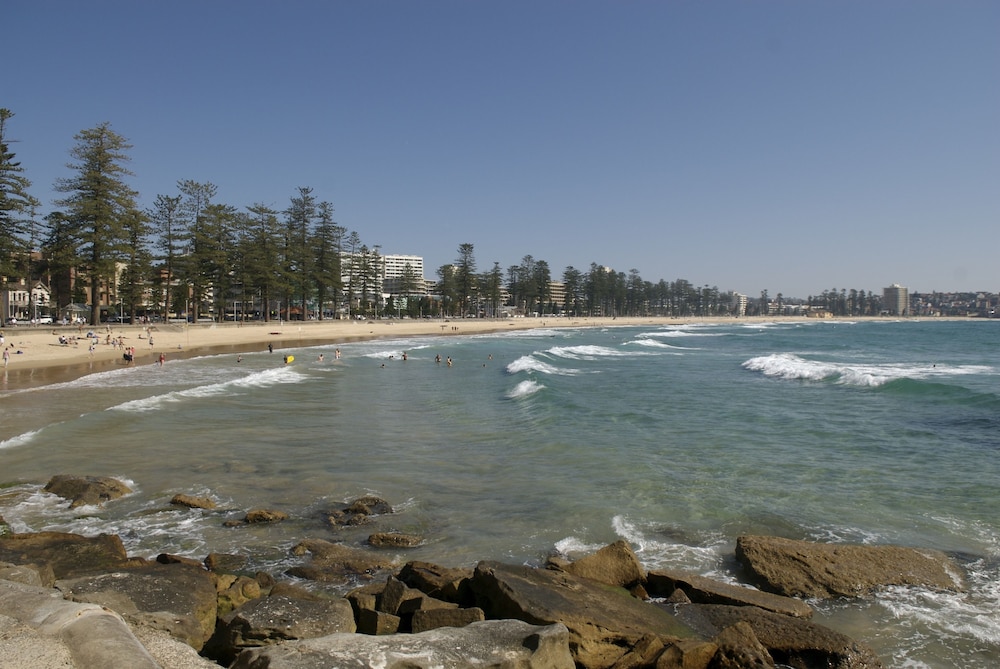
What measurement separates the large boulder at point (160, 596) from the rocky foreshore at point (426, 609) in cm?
2

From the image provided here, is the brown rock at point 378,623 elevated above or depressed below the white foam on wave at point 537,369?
above

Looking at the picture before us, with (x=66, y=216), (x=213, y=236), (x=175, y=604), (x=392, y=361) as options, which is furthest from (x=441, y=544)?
(x=213, y=236)

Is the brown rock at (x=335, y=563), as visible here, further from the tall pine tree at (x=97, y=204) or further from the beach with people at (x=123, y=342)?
the tall pine tree at (x=97, y=204)

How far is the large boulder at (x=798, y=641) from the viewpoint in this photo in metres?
4.67

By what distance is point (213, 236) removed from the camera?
54969 mm

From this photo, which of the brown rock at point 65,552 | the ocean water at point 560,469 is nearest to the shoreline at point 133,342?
the ocean water at point 560,469

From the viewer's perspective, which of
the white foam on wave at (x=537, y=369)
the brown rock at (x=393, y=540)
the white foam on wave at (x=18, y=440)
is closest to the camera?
the brown rock at (x=393, y=540)

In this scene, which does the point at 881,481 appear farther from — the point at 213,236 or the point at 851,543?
the point at 213,236

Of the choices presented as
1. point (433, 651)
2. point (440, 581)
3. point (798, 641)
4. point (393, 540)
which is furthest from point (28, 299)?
point (798, 641)

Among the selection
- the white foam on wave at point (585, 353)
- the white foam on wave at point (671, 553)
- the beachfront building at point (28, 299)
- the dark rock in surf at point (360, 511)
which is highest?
the beachfront building at point (28, 299)

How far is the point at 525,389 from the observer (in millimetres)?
22203

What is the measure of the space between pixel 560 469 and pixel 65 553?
7558mm

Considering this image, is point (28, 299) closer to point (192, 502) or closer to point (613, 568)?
point (192, 502)

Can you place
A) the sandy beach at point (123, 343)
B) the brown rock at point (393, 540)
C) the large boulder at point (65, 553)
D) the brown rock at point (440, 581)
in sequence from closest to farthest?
the brown rock at point (440, 581)
the large boulder at point (65, 553)
the brown rock at point (393, 540)
the sandy beach at point (123, 343)
